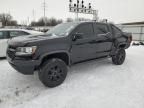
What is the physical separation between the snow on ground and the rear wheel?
0.18 metres

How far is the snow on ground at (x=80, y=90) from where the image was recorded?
3.09 m

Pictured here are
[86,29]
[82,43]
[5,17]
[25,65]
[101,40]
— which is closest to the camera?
[25,65]

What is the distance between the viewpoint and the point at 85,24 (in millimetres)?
4598

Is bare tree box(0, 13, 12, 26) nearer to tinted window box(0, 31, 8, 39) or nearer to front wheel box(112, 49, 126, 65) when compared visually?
tinted window box(0, 31, 8, 39)

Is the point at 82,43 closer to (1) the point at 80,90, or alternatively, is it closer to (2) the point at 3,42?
(1) the point at 80,90

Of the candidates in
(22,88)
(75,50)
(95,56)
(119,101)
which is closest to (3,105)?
(22,88)

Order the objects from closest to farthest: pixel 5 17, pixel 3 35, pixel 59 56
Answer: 1. pixel 59 56
2. pixel 3 35
3. pixel 5 17

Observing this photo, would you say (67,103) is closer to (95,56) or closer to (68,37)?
(68,37)

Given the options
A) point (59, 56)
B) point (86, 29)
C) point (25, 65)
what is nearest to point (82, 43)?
point (86, 29)

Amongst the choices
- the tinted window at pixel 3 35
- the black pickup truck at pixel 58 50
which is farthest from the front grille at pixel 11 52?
the tinted window at pixel 3 35

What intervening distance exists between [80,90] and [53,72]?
83 centimetres

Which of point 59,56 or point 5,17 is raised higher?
point 5,17

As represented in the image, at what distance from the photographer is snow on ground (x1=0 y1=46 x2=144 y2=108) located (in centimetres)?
309

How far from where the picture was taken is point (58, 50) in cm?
371
